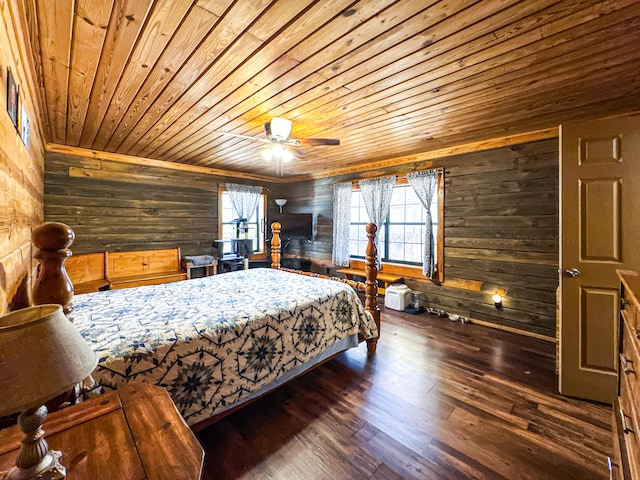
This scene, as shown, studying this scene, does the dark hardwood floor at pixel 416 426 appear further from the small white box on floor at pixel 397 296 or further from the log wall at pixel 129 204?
the log wall at pixel 129 204

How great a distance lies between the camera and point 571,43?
5.35 feet

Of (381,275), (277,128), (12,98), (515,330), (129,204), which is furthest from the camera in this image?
(381,275)

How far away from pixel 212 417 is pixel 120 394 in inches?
33.2

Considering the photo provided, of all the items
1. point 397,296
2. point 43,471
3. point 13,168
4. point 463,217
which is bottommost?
point 397,296

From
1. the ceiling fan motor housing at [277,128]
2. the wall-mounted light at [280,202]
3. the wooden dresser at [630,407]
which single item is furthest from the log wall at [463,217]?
the ceiling fan motor housing at [277,128]

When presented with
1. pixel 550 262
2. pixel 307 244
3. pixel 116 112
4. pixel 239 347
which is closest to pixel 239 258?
pixel 307 244

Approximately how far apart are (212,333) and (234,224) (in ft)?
13.1

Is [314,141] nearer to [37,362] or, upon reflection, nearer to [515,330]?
[37,362]

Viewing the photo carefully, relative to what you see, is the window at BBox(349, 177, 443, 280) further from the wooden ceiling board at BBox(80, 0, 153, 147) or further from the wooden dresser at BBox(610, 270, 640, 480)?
the wooden ceiling board at BBox(80, 0, 153, 147)

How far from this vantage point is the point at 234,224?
5457 millimetres

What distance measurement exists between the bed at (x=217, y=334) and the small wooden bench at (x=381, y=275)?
164 cm

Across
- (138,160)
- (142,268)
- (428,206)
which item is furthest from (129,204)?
(428,206)

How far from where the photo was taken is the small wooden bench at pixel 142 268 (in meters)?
4.08

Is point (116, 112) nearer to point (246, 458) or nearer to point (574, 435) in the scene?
point (246, 458)
